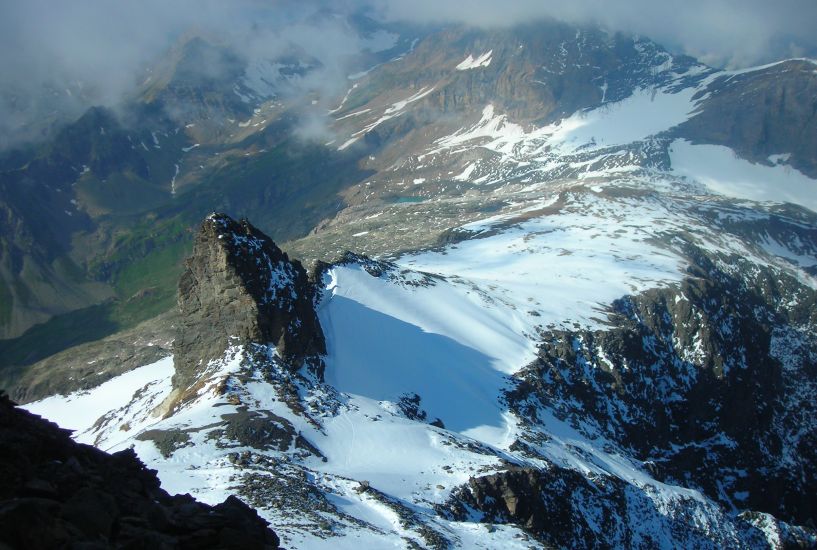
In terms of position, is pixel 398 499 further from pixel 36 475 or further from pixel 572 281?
pixel 572 281

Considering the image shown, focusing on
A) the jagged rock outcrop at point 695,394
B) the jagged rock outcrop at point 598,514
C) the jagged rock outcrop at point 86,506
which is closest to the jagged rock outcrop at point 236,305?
the jagged rock outcrop at point 598,514

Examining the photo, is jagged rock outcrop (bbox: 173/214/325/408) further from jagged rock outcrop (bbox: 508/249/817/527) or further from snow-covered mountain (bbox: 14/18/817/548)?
jagged rock outcrop (bbox: 508/249/817/527)

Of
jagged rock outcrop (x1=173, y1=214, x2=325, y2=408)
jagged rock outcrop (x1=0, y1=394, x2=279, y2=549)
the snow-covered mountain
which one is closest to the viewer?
jagged rock outcrop (x1=0, y1=394, x2=279, y2=549)

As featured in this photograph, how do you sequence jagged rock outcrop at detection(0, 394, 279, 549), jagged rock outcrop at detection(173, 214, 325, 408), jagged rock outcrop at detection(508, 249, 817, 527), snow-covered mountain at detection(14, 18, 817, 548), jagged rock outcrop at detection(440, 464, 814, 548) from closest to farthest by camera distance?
jagged rock outcrop at detection(0, 394, 279, 549) < snow-covered mountain at detection(14, 18, 817, 548) < jagged rock outcrop at detection(440, 464, 814, 548) < jagged rock outcrop at detection(173, 214, 325, 408) < jagged rock outcrop at detection(508, 249, 817, 527)

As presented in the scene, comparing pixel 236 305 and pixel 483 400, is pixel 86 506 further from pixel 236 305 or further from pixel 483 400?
pixel 483 400

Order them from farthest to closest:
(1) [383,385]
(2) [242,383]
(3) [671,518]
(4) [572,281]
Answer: (4) [572,281]
(1) [383,385]
(3) [671,518]
(2) [242,383]

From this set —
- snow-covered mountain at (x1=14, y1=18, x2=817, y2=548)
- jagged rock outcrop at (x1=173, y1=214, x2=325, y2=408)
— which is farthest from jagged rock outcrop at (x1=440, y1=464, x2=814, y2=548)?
jagged rock outcrop at (x1=173, y1=214, x2=325, y2=408)

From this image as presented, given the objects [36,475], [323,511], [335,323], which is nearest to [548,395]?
[335,323]
